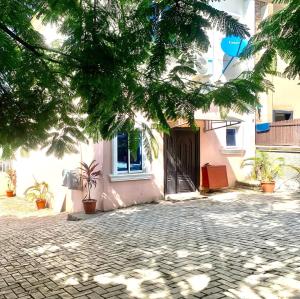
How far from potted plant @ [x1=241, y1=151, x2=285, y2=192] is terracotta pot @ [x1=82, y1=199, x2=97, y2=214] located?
22.3ft

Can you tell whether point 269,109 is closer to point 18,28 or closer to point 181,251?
point 181,251

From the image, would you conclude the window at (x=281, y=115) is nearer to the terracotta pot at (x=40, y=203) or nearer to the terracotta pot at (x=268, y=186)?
the terracotta pot at (x=268, y=186)

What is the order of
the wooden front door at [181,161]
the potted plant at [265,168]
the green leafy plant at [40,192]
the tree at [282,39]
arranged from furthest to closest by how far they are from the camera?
the potted plant at [265,168], the green leafy plant at [40,192], the wooden front door at [181,161], the tree at [282,39]

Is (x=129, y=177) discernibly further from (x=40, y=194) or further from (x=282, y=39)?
(x=282, y=39)

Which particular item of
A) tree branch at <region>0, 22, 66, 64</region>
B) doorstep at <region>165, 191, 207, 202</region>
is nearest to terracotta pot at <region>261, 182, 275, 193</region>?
doorstep at <region>165, 191, 207, 202</region>

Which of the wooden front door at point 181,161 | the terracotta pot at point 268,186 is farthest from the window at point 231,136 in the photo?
the terracotta pot at point 268,186

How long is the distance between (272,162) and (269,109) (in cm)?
269

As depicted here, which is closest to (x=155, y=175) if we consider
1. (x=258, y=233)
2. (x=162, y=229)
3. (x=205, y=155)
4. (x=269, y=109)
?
(x=205, y=155)

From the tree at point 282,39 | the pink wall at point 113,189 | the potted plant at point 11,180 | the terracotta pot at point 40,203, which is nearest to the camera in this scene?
the tree at point 282,39

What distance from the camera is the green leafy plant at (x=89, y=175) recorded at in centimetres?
1132

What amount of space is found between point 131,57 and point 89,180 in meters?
8.71

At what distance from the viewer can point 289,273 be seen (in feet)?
18.4

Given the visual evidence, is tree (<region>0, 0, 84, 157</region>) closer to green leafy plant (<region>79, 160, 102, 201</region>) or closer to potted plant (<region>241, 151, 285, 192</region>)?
green leafy plant (<region>79, 160, 102, 201</region>)

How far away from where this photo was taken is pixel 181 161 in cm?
1384
